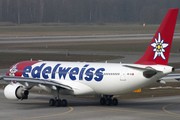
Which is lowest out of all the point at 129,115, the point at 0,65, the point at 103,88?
the point at 129,115

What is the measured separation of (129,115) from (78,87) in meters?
6.98

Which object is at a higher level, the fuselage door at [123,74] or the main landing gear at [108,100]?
the fuselage door at [123,74]

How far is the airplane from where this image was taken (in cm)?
3447

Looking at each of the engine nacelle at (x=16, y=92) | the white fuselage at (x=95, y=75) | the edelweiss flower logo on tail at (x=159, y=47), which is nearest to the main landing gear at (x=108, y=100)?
the white fuselage at (x=95, y=75)

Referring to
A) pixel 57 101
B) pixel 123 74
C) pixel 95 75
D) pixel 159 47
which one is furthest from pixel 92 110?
pixel 159 47

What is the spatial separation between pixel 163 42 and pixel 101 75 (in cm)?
663

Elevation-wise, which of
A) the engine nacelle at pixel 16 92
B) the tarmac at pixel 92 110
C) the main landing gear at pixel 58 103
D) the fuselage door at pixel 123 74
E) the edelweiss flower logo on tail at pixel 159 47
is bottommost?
the tarmac at pixel 92 110

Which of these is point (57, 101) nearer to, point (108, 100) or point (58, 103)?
point (58, 103)

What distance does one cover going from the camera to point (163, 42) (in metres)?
34.9

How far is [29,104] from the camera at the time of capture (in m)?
40.5

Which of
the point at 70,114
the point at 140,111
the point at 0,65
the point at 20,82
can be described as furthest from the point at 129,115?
the point at 0,65

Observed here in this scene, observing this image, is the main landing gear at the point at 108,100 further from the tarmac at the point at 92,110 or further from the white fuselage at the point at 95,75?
the white fuselage at the point at 95,75

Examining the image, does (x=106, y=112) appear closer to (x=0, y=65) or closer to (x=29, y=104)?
(x=29, y=104)

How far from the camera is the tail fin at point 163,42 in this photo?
3456cm
